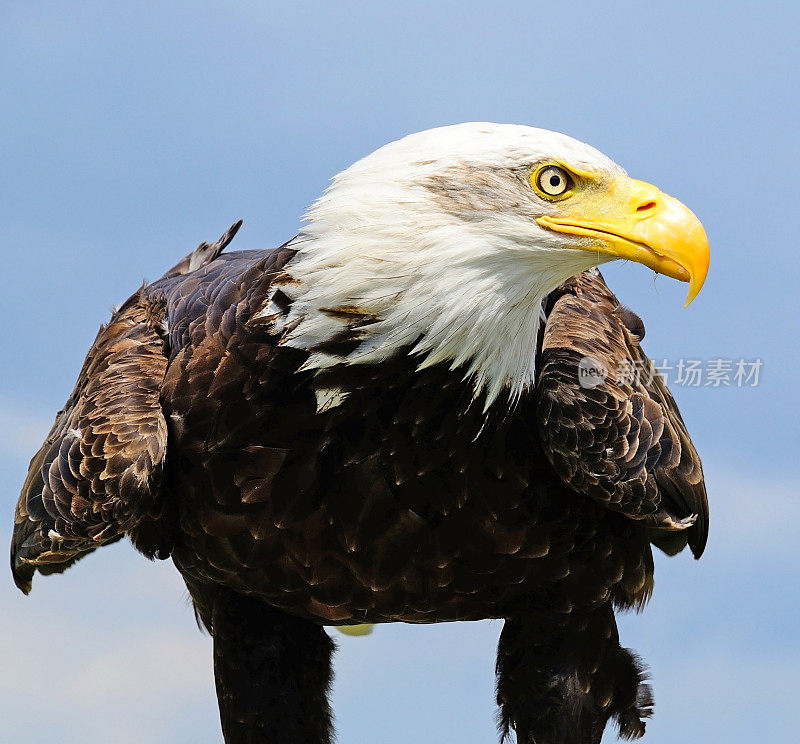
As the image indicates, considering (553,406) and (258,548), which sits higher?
(553,406)

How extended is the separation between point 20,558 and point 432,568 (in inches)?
86.3

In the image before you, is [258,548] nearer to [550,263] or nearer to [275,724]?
[275,724]

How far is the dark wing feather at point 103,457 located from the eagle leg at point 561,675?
1.97 m

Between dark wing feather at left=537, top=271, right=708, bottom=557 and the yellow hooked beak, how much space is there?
0.85 meters

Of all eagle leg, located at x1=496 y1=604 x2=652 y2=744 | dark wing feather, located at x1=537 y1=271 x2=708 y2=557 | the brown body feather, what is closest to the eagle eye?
the brown body feather

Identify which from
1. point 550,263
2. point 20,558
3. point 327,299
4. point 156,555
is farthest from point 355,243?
point 20,558

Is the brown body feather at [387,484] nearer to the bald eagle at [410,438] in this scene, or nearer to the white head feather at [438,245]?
the bald eagle at [410,438]

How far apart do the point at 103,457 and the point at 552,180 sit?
7.85 feet

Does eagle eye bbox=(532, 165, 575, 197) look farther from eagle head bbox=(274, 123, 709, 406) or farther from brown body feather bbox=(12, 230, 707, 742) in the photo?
brown body feather bbox=(12, 230, 707, 742)

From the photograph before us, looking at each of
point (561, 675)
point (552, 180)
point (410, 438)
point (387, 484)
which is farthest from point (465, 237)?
point (561, 675)

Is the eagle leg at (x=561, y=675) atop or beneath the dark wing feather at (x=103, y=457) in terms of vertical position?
beneath

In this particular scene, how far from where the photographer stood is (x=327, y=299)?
206 inches

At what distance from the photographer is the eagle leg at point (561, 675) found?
6434 millimetres

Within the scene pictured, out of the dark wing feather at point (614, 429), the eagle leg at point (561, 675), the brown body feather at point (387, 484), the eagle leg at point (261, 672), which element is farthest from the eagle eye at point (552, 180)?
the eagle leg at point (261, 672)
